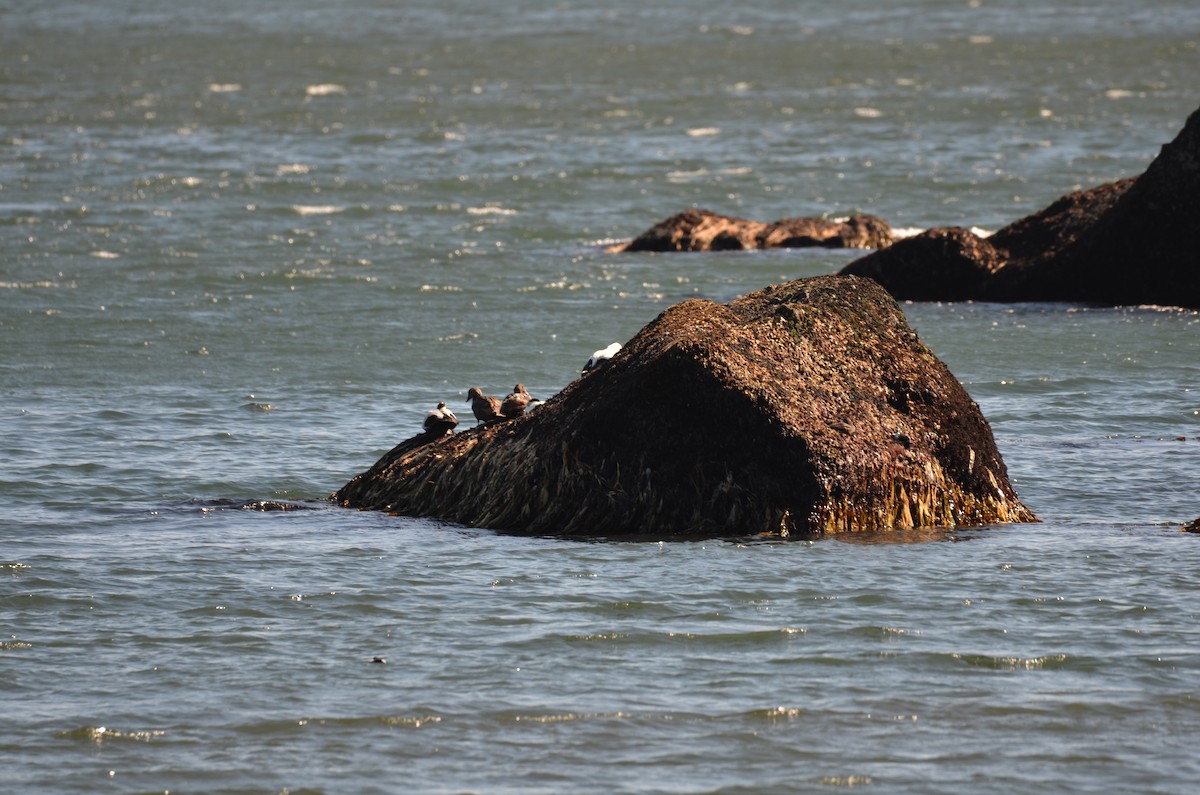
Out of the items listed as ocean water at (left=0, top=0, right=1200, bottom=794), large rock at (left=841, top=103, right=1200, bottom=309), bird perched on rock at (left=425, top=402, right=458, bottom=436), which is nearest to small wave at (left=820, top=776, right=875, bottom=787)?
ocean water at (left=0, top=0, right=1200, bottom=794)

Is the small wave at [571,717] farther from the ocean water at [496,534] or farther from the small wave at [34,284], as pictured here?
the small wave at [34,284]

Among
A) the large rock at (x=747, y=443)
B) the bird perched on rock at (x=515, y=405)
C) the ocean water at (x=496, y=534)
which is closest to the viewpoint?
the ocean water at (x=496, y=534)

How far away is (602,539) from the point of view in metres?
10.4

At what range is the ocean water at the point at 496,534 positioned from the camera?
294 inches

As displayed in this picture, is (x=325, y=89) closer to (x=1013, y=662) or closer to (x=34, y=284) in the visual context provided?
(x=34, y=284)

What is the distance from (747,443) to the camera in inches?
404

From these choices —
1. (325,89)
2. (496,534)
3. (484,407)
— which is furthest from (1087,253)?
(325,89)

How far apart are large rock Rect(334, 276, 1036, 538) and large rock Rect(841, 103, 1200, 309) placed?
828cm

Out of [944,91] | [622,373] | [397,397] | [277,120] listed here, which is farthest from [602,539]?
[944,91]

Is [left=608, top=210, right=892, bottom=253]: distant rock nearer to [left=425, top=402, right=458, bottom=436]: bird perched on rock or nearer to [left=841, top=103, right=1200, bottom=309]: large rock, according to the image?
[left=841, top=103, right=1200, bottom=309]: large rock

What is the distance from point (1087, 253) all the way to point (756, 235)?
19.5 ft

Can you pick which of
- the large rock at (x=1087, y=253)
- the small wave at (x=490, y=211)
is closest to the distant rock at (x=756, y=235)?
the large rock at (x=1087, y=253)

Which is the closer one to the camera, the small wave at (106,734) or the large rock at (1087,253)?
the small wave at (106,734)

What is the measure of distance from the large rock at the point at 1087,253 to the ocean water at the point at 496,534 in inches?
16.7
